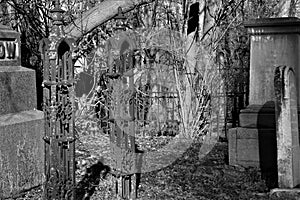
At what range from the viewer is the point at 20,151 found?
6922 mm

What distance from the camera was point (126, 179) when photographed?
6.42 m

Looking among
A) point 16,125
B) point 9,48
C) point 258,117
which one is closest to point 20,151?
point 16,125

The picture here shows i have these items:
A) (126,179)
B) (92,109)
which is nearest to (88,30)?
(92,109)

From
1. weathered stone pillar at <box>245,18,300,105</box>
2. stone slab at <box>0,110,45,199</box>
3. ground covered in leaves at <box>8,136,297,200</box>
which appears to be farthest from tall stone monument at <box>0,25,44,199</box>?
weathered stone pillar at <box>245,18,300,105</box>

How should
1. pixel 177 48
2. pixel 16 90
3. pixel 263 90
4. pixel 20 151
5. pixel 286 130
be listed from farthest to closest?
1. pixel 177 48
2. pixel 263 90
3. pixel 16 90
4. pixel 20 151
5. pixel 286 130

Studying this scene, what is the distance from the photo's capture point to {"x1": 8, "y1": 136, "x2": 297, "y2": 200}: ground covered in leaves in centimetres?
671

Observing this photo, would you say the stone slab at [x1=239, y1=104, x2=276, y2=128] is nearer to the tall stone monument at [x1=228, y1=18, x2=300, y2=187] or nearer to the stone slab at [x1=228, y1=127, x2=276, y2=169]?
the tall stone monument at [x1=228, y1=18, x2=300, y2=187]

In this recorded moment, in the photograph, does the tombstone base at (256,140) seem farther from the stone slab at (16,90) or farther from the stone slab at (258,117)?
the stone slab at (16,90)

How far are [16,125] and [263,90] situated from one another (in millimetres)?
3831

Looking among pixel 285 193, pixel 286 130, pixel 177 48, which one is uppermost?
pixel 177 48

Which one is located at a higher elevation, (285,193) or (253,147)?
(253,147)

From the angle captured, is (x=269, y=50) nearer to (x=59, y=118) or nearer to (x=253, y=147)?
(x=253, y=147)

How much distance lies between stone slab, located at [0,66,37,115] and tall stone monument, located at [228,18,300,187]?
10.1 feet

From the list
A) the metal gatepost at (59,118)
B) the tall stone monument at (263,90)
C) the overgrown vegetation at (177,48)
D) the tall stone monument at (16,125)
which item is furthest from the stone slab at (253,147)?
the metal gatepost at (59,118)
